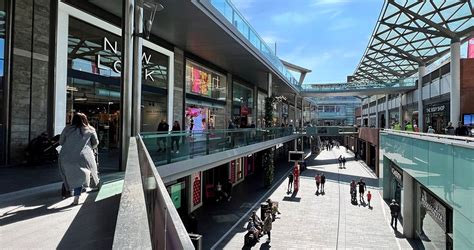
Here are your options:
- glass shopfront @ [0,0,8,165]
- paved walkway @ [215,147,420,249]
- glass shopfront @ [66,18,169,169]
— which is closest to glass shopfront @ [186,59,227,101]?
glass shopfront @ [66,18,169,169]

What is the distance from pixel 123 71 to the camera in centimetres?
819

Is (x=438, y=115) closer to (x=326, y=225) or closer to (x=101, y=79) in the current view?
(x=326, y=225)

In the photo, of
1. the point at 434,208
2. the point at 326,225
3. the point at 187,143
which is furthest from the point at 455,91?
the point at 187,143

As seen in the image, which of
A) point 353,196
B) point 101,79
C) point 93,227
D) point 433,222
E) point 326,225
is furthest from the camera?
point 353,196

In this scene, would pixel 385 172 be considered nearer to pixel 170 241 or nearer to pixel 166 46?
pixel 166 46

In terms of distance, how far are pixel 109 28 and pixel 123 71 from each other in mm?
6337

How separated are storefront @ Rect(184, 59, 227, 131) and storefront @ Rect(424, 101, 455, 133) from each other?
58.0 feet

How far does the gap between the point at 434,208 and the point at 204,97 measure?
15418mm

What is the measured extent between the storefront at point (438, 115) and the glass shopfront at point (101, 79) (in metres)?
22.6

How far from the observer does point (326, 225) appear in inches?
671

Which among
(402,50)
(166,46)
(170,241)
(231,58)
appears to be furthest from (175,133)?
(402,50)

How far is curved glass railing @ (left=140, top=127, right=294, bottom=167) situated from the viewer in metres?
8.41

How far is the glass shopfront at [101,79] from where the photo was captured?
39.2 feet

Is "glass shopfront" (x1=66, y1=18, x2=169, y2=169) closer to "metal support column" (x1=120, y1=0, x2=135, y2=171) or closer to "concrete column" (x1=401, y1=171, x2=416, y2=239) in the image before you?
"metal support column" (x1=120, y1=0, x2=135, y2=171)
